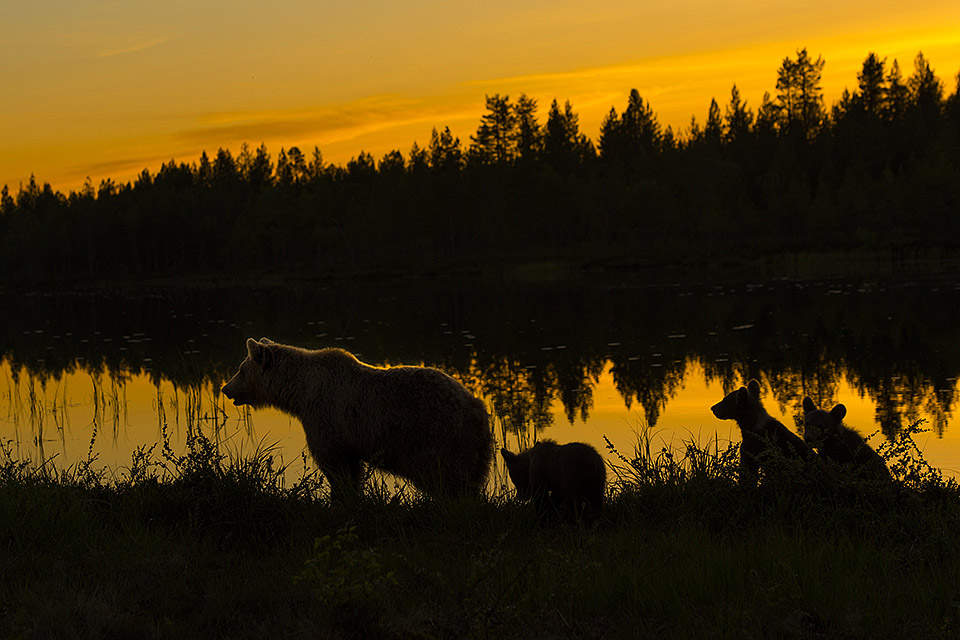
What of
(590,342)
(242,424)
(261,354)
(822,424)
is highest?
(261,354)

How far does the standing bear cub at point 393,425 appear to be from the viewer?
841 centimetres

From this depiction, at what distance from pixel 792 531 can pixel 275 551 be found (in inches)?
165

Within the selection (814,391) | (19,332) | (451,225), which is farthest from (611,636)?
(451,225)

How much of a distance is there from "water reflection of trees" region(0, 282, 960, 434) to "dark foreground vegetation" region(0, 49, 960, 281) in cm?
3792

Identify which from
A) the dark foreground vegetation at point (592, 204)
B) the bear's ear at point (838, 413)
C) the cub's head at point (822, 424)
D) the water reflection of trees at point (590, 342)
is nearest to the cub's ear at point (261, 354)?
the cub's head at point (822, 424)

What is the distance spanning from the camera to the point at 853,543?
6285 mm

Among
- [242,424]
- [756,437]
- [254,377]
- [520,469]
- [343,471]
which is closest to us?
[756,437]

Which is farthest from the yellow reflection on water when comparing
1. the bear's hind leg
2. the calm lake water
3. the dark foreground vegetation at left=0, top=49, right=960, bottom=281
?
the dark foreground vegetation at left=0, top=49, right=960, bottom=281

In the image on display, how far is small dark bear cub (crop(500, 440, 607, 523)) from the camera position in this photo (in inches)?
287

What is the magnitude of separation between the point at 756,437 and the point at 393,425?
3.51 metres

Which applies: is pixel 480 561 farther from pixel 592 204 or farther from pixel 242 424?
pixel 592 204

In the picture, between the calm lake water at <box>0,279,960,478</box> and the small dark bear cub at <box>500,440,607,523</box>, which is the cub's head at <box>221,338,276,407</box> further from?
the small dark bear cub at <box>500,440,607,523</box>

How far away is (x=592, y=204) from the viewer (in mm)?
100562

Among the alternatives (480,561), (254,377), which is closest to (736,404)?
(480,561)
